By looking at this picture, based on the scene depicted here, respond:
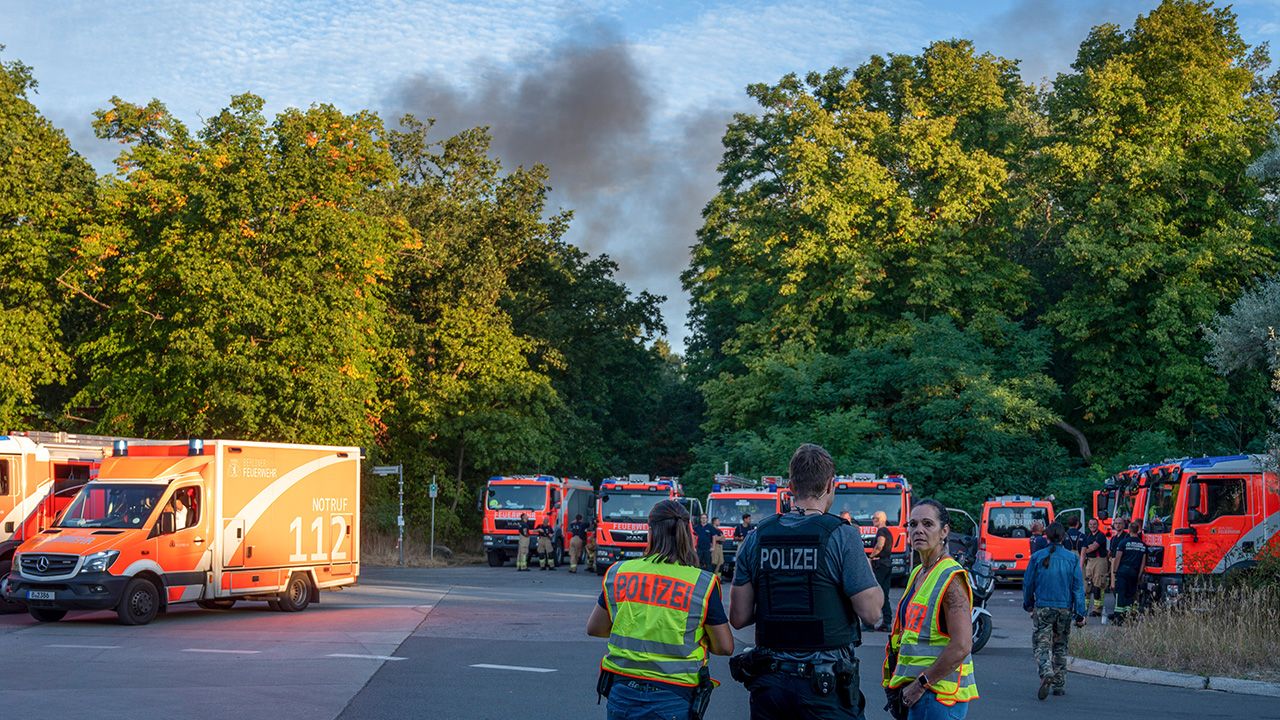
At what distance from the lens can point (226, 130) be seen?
41312mm

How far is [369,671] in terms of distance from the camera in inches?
568

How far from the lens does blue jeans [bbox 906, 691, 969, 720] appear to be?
22.0 feet

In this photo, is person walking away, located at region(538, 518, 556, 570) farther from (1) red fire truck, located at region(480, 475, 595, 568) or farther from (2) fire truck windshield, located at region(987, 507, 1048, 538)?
(2) fire truck windshield, located at region(987, 507, 1048, 538)

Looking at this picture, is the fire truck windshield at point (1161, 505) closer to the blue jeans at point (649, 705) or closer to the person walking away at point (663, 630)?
the person walking away at point (663, 630)

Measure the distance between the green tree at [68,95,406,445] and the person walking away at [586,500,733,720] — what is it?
105 ft

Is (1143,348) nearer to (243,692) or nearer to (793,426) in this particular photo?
(793,426)

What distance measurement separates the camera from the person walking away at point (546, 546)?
42094 millimetres

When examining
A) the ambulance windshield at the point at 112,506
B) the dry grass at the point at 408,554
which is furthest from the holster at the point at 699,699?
the dry grass at the point at 408,554

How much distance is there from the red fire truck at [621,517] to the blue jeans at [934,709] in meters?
30.8

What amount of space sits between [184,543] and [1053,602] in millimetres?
13039

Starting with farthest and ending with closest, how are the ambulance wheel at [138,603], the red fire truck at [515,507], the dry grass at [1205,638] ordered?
1. the red fire truck at [515,507]
2. the ambulance wheel at [138,603]
3. the dry grass at [1205,638]

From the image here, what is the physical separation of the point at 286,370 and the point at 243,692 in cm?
2559

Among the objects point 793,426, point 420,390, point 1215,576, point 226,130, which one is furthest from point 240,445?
→ point 420,390

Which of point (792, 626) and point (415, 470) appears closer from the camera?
point (792, 626)
